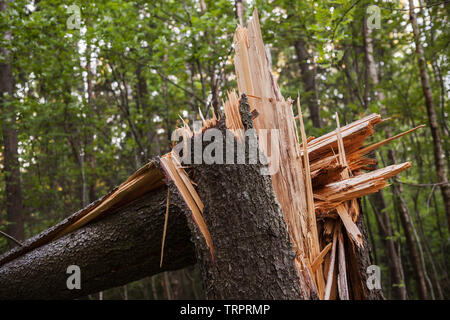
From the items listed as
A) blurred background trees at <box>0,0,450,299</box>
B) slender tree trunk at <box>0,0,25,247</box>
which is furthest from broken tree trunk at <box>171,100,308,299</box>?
slender tree trunk at <box>0,0,25,247</box>

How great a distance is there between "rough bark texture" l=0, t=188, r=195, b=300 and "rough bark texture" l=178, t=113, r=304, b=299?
44 cm

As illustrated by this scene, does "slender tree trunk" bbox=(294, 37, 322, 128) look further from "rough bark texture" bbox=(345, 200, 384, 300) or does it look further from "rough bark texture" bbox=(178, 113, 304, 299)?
"rough bark texture" bbox=(178, 113, 304, 299)

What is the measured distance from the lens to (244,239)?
4.70ft

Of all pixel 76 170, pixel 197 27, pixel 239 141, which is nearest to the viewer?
pixel 239 141

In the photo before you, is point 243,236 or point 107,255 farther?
point 107,255

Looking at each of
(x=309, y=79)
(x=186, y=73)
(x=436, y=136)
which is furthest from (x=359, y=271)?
(x=309, y=79)

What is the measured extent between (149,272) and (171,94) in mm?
6159

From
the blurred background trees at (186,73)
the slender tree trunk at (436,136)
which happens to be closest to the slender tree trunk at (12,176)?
the blurred background trees at (186,73)

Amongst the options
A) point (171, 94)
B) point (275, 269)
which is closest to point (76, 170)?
point (171, 94)

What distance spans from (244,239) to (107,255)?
3.65ft

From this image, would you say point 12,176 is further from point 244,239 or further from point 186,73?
point 244,239

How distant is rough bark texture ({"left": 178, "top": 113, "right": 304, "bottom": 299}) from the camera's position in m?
1.39

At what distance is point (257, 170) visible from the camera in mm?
1514

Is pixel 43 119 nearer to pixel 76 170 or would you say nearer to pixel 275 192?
pixel 76 170
